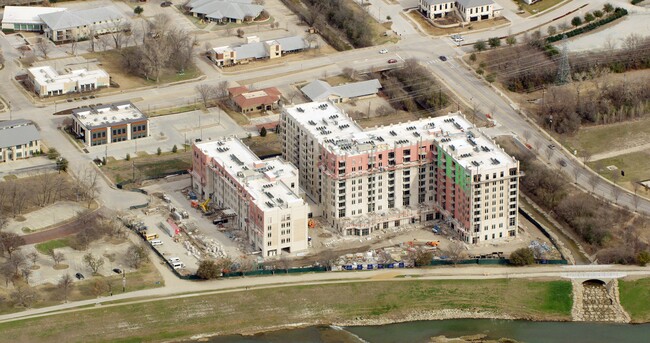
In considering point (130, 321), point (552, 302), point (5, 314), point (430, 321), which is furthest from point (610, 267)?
point (5, 314)

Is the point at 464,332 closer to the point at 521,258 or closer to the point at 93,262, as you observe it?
the point at 521,258

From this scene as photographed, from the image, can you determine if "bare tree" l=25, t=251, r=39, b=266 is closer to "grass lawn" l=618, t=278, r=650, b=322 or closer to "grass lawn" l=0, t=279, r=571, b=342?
"grass lawn" l=0, t=279, r=571, b=342

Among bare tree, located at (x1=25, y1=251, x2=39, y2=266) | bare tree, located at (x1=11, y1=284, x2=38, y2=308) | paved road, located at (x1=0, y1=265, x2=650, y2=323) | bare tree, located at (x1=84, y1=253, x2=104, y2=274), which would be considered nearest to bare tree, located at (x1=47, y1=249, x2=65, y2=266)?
bare tree, located at (x1=25, y1=251, x2=39, y2=266)

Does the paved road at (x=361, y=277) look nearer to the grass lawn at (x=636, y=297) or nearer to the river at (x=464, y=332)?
the grass lawn at (x=636, y=297)

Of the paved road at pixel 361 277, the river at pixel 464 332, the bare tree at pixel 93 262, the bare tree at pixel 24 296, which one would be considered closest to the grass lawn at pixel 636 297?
the paved road at pixel 361 277

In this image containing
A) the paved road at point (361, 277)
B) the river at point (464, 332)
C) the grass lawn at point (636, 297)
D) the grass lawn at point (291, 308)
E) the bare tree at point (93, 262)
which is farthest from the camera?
the bare tree at point (93, 262)

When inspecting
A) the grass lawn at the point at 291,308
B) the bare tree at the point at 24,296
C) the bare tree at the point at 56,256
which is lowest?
the grass lawn at the point at 291,308

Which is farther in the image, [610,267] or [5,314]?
[610,267]

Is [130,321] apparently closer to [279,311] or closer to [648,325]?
[279,311]
